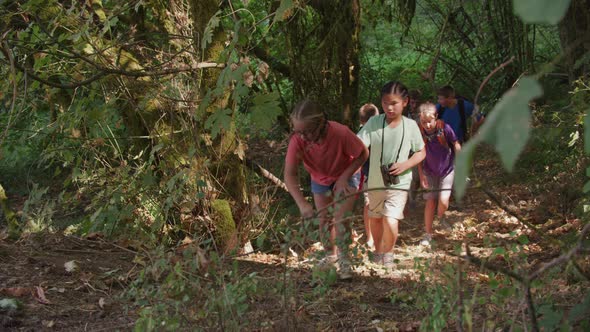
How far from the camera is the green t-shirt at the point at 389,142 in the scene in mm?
6375

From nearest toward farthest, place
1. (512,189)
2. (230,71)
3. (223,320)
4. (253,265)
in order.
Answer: (223,320)
(230,71)
(253,265)
(512,189)

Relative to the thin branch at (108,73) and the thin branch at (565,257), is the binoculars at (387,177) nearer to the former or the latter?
the thin branch at (108,73)

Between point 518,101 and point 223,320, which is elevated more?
point 518,101

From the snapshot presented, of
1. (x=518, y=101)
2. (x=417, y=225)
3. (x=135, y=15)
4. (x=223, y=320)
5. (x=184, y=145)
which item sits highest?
(x=135, y=15)

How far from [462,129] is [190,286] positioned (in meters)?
5.16

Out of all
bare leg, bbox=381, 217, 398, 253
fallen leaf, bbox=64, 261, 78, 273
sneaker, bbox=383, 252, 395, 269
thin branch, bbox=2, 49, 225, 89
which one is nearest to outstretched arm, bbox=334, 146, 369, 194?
bare leg, bbox=381, 217, 398, 253

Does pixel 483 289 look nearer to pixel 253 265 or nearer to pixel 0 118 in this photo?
pixel 253 265

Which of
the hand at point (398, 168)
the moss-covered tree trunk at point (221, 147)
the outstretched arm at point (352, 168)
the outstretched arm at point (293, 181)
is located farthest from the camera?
the moss-covered tree trunk at point (221, 147)

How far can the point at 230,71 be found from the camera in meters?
4.78

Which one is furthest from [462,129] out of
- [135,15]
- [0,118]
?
[0,118]

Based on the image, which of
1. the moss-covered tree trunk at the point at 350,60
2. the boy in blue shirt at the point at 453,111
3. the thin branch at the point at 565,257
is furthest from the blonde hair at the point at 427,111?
the thin branch at the point at 565,257

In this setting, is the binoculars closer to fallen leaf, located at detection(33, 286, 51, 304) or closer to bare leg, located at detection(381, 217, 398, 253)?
bare leg, located at detection(381, 217, 398, 253)

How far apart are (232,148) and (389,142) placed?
1.71 m

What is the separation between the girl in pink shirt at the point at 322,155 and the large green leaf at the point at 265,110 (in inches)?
17.7
